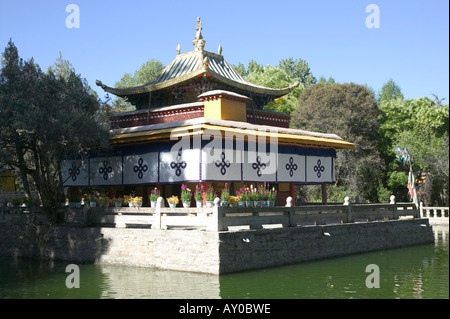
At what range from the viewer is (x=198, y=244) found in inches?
727

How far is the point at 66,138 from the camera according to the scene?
22953 mm

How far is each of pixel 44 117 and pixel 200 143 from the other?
6.71m

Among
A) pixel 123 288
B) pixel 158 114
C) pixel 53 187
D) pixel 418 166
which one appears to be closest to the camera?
pixel 123 288

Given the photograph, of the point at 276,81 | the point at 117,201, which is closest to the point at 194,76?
the point at 117,201

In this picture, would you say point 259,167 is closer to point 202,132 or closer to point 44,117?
point 202,132

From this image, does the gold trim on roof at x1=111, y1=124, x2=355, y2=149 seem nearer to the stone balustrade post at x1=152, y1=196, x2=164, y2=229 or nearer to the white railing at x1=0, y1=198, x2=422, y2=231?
the white railing at x1=0, y1=198, x2=422, y2=231

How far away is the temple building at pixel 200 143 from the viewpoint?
79.2ft

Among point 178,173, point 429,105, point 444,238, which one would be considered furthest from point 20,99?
point 429,105

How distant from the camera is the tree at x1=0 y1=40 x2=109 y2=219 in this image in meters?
22.2

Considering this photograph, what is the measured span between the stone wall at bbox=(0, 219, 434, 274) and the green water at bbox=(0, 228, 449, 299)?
450 mm
